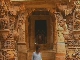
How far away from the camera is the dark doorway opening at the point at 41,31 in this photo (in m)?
22.7

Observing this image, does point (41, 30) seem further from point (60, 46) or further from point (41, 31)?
point (60, 46)

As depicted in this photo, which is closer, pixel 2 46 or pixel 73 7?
pixel 2 46

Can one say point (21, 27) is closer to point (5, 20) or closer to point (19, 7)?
point (19, 7)

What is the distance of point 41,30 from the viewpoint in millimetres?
22875

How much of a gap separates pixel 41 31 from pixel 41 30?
8 centimetres

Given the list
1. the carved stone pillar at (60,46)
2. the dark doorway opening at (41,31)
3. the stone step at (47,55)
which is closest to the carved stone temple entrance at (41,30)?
the dark doorway opening at (41,31)

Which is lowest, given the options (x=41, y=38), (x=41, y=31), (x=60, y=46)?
(x=60, y=46)

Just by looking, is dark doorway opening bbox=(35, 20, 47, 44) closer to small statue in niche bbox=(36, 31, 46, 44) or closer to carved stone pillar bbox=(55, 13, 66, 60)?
small statue in niche bbox=(36, 31, 46, 44)

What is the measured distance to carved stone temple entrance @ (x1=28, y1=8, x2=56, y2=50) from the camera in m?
22.3

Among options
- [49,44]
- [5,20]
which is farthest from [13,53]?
[49,44]

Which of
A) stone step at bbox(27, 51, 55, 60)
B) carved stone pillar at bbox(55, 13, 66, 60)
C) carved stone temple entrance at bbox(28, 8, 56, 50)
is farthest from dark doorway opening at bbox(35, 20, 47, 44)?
carved stone pillar at bbox(55, 13, 66, 60)

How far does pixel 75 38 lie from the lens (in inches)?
505

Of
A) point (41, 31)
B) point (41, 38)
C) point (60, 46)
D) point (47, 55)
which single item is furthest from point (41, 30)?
point (60, 46)

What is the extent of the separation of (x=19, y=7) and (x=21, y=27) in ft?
5.28
